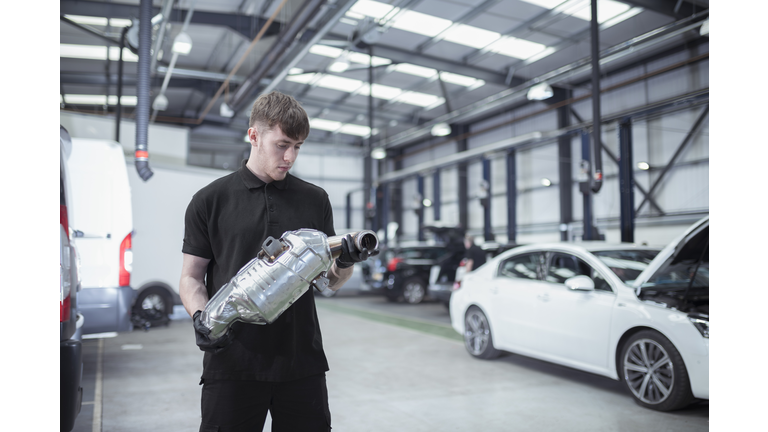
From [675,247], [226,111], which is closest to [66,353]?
[675,247]

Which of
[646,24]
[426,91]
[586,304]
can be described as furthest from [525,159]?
[586,304]

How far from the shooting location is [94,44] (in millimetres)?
13469

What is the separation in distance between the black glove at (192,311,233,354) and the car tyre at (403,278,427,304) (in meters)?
11.2

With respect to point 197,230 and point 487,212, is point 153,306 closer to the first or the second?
point 197,230

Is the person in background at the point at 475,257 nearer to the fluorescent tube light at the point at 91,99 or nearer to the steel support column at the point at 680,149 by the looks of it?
the steel support column at the point at 680,149

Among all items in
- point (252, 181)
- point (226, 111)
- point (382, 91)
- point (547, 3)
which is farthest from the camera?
point (382, 91)

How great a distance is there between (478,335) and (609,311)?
6.26 feet

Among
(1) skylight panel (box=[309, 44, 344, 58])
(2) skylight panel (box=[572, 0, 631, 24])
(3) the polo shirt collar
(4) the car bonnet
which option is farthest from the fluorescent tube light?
(3) the polo shirt collar

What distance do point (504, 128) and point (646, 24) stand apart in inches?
283

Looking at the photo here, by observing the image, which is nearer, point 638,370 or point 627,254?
point 638,370

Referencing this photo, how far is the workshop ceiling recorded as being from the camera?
1066 cm

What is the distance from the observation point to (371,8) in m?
11.3

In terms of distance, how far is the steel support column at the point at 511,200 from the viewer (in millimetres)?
12320
